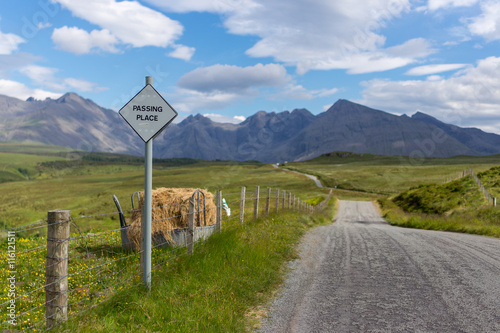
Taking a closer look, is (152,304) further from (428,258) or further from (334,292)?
(428,258)

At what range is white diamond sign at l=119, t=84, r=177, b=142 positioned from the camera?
6473mm

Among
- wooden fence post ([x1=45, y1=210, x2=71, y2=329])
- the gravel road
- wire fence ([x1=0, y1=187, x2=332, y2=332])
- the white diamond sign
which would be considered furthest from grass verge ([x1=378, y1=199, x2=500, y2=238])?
wooden fence post ([x1=45, y1=210, x2=71, y2=329])

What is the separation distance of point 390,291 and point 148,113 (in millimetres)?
6088

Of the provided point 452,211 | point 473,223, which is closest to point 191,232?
point 473,223

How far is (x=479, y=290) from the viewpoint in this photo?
7379 mm

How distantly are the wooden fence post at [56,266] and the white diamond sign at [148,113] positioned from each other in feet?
6.81

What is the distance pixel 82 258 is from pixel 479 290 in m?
9.84

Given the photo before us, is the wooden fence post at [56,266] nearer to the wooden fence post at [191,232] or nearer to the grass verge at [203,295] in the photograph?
the grass verge at [203,295]

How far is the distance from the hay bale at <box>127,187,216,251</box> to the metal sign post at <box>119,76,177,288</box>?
3.37 meters

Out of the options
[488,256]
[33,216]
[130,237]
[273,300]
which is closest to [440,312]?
[273,300]

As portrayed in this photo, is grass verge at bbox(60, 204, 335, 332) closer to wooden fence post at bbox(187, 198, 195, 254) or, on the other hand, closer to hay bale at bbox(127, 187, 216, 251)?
wooden fence post at bbox(187, 198, 195, 254)

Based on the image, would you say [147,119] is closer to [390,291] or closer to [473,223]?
[390,291]

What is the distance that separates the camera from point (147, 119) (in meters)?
6.57

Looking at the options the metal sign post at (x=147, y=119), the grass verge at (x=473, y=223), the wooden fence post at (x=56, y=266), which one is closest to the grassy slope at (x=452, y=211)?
the grass verge at (x=473, y=223)
